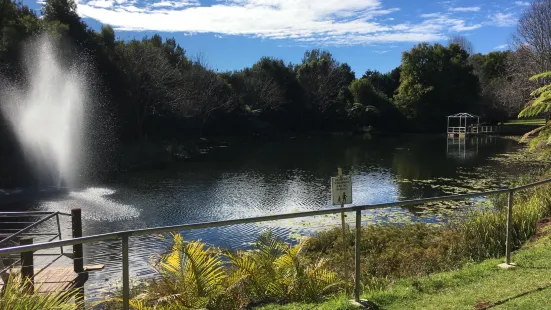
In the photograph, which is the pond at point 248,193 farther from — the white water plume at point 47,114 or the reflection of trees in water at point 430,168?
the white water plume at point 47,114

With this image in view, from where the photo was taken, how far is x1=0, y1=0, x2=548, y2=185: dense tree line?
97.9 feet

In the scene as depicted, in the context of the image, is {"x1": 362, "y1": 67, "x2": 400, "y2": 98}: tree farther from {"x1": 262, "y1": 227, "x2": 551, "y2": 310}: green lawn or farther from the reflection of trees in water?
{"x1": 262, "y1": 227, "x2": 551, "y2": 310}: green lawn

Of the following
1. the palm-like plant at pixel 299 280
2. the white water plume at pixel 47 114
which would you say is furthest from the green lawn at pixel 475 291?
the white water plume at pixel 47 114

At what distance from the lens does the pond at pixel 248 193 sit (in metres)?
12.1

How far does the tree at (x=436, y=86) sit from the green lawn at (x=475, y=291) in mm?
60952

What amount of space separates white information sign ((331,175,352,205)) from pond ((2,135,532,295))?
5339 millimetres

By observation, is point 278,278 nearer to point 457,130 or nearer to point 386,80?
point 457,130

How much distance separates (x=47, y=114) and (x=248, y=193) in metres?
13.9

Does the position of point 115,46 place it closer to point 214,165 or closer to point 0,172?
point 214,165

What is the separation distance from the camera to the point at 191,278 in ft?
16.2

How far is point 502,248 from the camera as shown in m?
7.41

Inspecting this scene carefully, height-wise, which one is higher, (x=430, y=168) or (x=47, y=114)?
(x=47, y=114)

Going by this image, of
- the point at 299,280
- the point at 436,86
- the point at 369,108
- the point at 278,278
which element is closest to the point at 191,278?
the point at 278,278

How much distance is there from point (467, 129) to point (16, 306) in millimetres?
58345
